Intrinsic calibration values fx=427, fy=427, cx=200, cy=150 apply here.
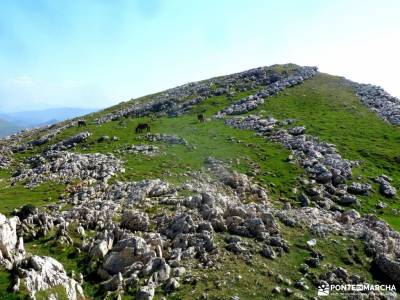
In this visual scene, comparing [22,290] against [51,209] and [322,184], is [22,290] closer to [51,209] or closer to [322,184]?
[51,209]

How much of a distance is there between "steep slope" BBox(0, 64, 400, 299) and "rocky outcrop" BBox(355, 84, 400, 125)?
2085mm

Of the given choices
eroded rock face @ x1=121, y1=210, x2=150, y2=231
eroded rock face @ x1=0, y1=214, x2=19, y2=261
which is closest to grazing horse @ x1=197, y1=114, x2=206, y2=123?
eroded rock face @ x1=121, y1=210, x2=150, y2=231

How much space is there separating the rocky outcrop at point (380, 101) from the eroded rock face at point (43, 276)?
77.4 metres

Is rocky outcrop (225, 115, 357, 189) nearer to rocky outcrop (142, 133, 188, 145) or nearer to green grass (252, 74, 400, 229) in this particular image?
green grass (252, 74, 400, 229)

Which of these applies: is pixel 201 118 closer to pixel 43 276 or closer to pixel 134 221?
pixel 134 221

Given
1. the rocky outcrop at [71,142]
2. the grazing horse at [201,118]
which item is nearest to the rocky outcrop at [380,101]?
the grazing horse at [201,118]

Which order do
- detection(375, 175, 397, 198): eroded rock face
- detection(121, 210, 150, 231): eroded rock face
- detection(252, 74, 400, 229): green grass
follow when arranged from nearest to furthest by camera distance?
detection(121, 210, 150, 231): eroded rock face
detection(375, 175, 397, 198): eroded rock face
detection(252, 74, 400, 229): green grass

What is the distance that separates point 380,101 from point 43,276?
90.4 m

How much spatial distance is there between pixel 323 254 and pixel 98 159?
3862cm

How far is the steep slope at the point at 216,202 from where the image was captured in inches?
1164

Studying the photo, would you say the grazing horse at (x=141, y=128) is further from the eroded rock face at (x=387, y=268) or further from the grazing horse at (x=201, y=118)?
the eroded rock face at (x=387, y=268)

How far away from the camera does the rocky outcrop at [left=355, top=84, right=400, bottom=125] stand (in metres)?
89.7

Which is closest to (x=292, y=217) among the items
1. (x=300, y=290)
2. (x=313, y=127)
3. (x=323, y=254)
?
(x=323, y=254)

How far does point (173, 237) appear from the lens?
34688 millimetres
